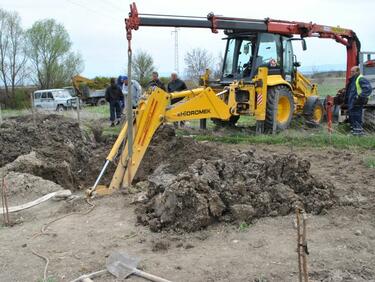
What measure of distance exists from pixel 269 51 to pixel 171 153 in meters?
5.09

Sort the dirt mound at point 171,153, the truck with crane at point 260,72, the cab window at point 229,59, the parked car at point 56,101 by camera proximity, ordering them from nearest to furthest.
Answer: the dirt mound at point 171,153 < the truck with crane at point 260,72 < the cab window at point 229,59 < the parked car at point 56,101

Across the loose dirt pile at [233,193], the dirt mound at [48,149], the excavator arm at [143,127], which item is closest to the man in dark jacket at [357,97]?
the excavator arm at [143,127]

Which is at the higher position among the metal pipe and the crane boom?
the crane boom

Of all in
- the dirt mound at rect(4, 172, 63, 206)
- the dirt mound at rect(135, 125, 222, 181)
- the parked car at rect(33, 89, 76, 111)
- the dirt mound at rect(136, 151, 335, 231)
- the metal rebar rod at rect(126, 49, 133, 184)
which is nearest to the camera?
the dirt mound at rect(136, 151, 335, 231)

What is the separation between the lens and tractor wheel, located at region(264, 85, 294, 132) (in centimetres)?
1179

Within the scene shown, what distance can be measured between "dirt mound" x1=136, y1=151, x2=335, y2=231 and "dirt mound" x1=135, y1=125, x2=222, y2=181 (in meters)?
1.38

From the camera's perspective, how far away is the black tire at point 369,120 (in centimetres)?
1273

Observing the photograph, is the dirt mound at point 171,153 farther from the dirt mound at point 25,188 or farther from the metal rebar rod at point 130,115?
the dirt mound at point 25,188

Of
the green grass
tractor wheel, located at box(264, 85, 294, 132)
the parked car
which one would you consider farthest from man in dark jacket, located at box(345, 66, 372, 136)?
the parked car

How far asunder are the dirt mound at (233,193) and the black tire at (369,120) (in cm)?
734

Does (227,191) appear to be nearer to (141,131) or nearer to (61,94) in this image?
(141,131)

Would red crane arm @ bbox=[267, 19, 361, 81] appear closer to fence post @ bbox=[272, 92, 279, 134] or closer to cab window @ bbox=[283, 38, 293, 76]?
cab window @ bbox=[283, 38, 293, 76]

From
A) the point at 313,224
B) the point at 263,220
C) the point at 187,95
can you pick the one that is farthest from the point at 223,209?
the point at 187,95

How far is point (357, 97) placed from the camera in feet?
38.4
